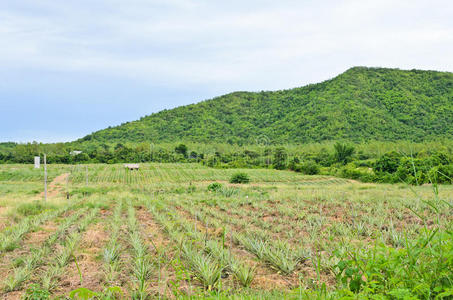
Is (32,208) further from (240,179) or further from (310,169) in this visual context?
(310,169)

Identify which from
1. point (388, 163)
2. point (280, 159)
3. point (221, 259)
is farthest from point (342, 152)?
point (221, 259)

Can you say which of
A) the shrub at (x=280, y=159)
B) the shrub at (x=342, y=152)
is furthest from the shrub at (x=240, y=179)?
the shrub at (x=342, y=152)

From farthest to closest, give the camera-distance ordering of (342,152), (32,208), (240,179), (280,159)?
(280,159), (342,152), (240,179), (32,208)

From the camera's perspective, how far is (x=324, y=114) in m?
103

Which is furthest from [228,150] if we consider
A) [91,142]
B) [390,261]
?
[390,261]

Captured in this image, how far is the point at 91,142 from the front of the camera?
4375 inches

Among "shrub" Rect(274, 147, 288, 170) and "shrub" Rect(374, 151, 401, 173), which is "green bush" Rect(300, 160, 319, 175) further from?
"shrub" Rect(374, 151, 401, 173)

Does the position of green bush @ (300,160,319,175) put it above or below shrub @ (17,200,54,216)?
below

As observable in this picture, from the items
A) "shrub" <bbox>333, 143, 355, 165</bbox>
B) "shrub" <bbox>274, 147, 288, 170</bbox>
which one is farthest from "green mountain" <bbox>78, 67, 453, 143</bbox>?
"shrub" <bbox>274, 147, 288, 170</bbox>

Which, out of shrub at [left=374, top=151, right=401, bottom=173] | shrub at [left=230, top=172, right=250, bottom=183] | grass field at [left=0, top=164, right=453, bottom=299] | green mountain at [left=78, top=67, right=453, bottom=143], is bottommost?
shrub at [left=230, top=172, right=250, bottom=183]

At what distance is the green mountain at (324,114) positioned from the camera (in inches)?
3637

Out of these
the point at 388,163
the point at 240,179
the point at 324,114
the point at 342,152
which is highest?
the point at 324,114

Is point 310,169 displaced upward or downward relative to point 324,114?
downward

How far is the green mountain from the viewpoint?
92.4 m
